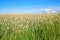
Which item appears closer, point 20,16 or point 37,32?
point 37,32

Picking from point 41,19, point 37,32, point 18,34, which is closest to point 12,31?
point 18,34

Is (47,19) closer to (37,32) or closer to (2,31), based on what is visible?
(37,32)

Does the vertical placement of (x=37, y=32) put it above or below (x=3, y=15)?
below

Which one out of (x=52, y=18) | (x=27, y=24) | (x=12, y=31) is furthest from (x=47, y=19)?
(x=12, y=31)

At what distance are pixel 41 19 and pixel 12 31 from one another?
1.09m

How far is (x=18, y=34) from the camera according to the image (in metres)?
5.58

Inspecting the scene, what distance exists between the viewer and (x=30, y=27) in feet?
19.3

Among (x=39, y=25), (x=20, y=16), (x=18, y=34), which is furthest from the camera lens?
(x=20, y=16)

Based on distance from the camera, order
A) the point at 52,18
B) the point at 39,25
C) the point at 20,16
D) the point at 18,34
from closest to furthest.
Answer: the point at 18,34 → the point at 39,25 → the point at 52,18 → the point at 20,16

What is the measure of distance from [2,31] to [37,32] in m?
0.96

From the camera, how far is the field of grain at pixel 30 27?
5.49 m

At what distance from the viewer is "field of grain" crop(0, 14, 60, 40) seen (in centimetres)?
549

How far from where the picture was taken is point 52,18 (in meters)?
6.37

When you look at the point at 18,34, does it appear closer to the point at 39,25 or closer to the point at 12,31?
the point at 12,31
